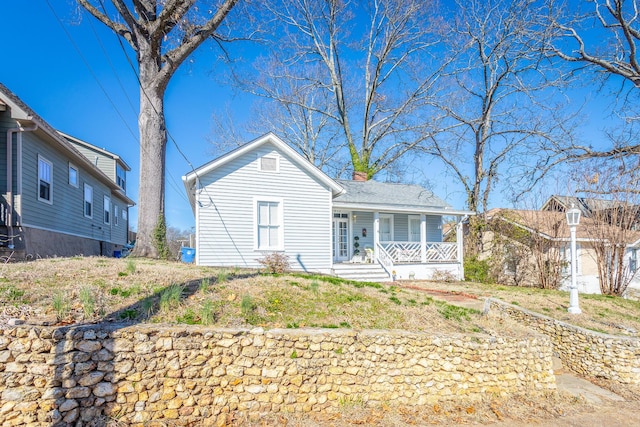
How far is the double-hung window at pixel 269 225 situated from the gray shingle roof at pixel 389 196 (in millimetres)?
3144

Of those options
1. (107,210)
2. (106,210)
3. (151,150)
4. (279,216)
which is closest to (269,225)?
(279,216)

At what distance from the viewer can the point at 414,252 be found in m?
16.3

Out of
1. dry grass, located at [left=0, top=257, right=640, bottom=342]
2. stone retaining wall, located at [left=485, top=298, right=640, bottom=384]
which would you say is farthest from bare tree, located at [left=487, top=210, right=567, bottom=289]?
stone retaining wall, located at [left=485, top=298, right=640, bottom=384]

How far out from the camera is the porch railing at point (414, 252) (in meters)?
15.9

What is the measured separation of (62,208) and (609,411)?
591 inches

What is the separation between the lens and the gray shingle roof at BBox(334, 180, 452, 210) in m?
16.2

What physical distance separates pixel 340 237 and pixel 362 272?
7.59 feet

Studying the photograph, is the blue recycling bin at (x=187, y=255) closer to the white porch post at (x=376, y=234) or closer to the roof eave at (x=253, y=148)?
the roof eave at (x=253, y=148)

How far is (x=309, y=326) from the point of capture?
5.75 meters

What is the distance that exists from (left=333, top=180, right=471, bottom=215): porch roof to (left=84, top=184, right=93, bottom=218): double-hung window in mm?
9800

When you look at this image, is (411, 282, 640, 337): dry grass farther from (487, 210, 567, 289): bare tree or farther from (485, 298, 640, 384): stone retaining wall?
(487, 210, 567, 289): bare tree

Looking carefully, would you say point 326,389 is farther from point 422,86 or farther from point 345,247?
point 422,86

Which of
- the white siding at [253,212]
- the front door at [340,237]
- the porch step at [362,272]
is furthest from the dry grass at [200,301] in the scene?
the front door at [340,237]

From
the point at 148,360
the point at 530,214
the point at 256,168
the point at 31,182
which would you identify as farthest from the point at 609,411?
the point at 31,182
